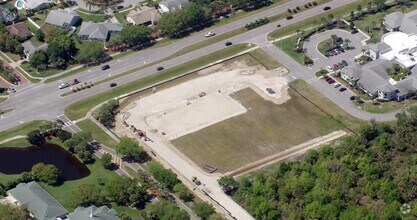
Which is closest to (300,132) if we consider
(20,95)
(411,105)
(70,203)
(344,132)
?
(344,132)

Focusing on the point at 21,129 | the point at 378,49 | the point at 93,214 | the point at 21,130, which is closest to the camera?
the point at 93,214

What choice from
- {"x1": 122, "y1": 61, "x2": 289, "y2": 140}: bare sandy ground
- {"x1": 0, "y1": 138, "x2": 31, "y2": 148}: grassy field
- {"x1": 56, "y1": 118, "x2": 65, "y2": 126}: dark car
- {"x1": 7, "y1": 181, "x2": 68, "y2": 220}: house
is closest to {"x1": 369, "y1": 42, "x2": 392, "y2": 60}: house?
{"x1": 122, "y1": 61, "x2": 289, "y2": 140}: bare sandy ground

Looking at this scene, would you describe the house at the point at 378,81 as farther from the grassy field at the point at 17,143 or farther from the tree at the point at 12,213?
the tree at the point at 12,213

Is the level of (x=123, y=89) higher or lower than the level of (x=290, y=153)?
higher

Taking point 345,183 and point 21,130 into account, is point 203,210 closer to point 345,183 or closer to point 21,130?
point 345,183

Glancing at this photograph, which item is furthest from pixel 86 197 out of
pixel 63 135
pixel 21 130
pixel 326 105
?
pixel 326 105

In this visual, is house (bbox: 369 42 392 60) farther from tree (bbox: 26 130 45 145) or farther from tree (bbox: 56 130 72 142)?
tree (bbox: 26 130 45 145)
